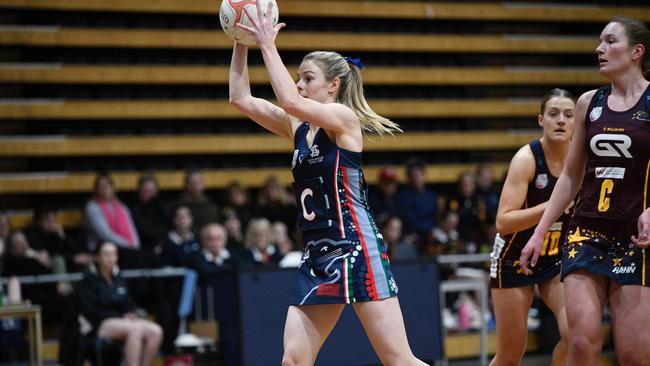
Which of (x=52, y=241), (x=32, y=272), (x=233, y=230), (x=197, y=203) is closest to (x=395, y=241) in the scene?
(x=233, y=230)

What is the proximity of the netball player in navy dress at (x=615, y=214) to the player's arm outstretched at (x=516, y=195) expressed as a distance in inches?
25.6

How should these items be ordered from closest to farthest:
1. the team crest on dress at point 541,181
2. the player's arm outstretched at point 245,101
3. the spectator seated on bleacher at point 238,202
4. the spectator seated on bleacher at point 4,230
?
the player's arm outstretched at point 245,101 < the team crest on dress at point 541,181 < the spectator seated on bleacher at point 4,230 < the spectator seated on bleacher at point 238,202

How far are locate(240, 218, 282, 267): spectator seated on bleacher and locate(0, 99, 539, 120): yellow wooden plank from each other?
2444 mm

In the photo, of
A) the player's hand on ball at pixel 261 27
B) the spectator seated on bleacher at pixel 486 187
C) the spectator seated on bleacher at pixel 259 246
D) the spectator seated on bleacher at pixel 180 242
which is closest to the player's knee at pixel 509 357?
the player's hand on ball at pixel 261 27

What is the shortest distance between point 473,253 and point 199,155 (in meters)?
3.54

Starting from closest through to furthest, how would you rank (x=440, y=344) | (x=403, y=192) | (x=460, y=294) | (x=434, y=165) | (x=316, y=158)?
(x=316, y=158) → (x=440, y=344) → (x=460, y=294) → (x=403, y=192) → (x=434, y=165)

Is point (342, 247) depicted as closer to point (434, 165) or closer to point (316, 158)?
point (316, 158)

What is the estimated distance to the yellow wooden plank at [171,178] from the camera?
1067 centimetres

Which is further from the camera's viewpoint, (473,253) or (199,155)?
(199,155)

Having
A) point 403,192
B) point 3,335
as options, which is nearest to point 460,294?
point 403,192

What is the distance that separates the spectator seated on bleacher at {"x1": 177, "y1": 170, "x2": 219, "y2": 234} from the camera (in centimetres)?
1011

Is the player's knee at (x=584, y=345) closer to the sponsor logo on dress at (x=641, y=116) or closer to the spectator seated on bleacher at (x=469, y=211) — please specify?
the sponsor logo on dress at (x=641, y=116)

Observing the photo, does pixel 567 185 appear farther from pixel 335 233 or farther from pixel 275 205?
pixel 275 205

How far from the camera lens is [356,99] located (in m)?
4.42
